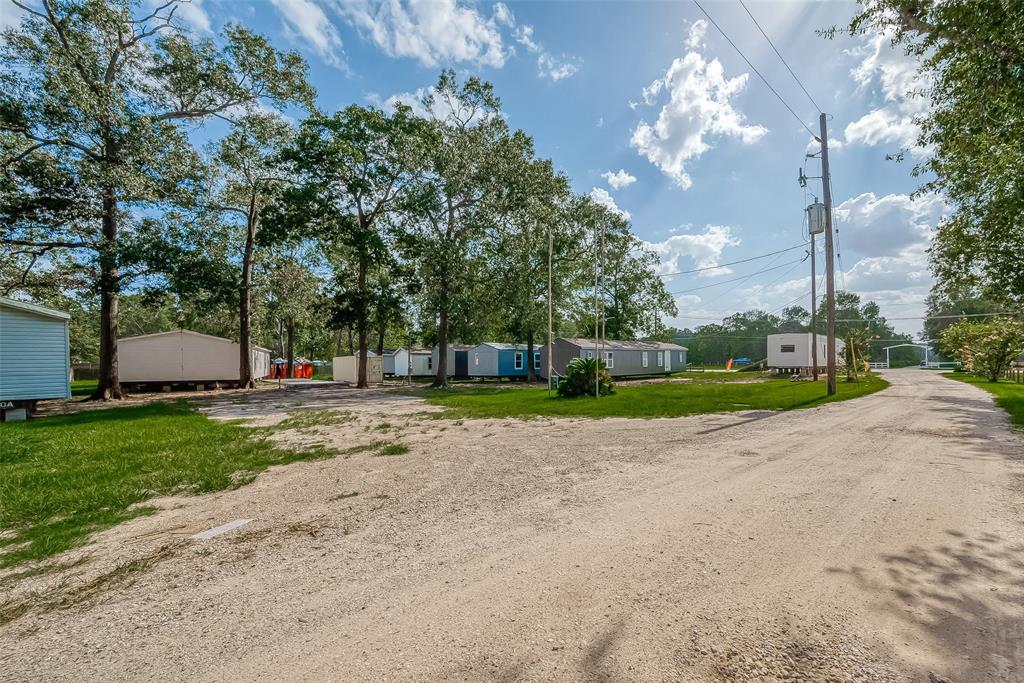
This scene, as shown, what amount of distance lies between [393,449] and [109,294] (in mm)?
16751

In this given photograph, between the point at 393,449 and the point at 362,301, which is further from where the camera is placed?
the point at 362,301

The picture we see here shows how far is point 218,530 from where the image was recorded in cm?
392

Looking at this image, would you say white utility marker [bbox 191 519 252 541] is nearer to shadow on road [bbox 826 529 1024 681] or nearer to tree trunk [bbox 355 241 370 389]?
shadow on road [bbox 826 529 1024 681]

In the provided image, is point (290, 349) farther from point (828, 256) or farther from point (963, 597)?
point (963, 597)

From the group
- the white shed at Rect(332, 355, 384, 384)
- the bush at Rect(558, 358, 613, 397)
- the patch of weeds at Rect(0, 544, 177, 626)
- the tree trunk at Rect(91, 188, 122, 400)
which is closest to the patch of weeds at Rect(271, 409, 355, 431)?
the patch of weeds at Rect(0, 544, 177, 626)

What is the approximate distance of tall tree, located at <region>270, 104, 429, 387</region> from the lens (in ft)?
71.5

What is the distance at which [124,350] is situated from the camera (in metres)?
22.4

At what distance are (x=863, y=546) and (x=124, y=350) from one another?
95.9 ft

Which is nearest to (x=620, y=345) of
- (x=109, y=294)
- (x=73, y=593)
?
(x=109, y=294)

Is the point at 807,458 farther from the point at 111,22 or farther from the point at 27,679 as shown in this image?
the point at 111,22

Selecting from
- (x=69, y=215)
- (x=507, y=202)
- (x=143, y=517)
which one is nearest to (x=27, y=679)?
(x=143, y=517)

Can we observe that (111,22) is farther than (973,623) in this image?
Yes

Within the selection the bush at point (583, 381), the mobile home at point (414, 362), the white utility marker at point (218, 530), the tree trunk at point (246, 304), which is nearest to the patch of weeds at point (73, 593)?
the white utility marker at point (218, 530)

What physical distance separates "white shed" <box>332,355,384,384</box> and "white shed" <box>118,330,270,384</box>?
289 inches
